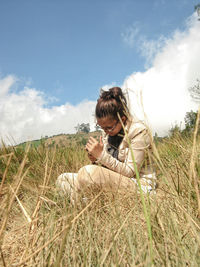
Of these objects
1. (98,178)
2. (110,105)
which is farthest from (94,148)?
(110,105)

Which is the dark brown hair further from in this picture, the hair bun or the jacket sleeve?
the jacket sleeve

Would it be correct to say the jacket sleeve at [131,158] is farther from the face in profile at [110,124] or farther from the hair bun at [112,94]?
the hair bun at [112,94]

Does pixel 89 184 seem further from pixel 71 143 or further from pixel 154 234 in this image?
pixel 71 143

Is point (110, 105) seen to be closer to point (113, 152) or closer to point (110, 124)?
point (110, 124)

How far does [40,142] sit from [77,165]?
73 centimetres

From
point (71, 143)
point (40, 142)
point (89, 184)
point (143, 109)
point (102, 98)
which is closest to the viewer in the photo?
point (143, 109)

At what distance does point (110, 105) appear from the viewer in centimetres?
183

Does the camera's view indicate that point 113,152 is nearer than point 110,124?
→ No

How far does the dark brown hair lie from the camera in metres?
1.83

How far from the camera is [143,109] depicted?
52cm

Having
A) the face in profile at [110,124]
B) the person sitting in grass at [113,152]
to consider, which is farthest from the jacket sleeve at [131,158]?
the face in profile at [110,124]

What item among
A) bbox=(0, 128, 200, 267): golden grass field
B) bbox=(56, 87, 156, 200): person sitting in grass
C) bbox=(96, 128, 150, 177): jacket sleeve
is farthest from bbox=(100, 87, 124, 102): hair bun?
bbox=(0, 128, 200, 267): golden grass field

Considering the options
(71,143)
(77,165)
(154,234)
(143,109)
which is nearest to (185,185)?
(154,234)

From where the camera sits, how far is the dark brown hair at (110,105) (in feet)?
6.00
